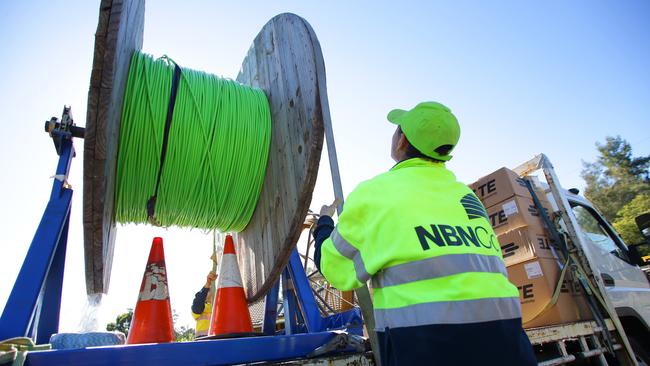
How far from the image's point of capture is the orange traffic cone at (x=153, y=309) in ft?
6.51

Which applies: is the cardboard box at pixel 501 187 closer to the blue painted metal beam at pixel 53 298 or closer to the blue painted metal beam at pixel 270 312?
the blue painted metal beam at pixel 270 312

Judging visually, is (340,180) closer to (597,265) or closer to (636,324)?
(597,265)

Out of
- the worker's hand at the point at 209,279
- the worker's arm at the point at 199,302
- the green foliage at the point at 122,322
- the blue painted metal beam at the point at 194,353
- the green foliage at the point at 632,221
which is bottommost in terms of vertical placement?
the blue painted metal beam at the point at 194,353

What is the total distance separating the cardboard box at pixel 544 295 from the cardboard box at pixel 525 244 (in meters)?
0.05

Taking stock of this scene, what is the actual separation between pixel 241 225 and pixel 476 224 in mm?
1762

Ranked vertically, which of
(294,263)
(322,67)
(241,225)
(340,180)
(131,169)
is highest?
(322,67)

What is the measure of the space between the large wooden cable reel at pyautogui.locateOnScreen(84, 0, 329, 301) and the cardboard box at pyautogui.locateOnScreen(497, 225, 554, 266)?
2267 mm

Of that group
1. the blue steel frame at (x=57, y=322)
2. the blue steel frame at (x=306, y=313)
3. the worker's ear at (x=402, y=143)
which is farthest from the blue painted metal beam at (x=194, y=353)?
the worker's ear at (x=402, y=143)

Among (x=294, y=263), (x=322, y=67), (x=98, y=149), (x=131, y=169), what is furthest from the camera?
(x=294, y=263)

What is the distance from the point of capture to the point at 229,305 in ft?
7.68

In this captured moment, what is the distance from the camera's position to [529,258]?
10.8 feet

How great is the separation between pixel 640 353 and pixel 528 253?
4.77ft

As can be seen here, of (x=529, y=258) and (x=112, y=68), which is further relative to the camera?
(x=529, y=258)

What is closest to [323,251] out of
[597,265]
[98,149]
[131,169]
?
[98,149]
